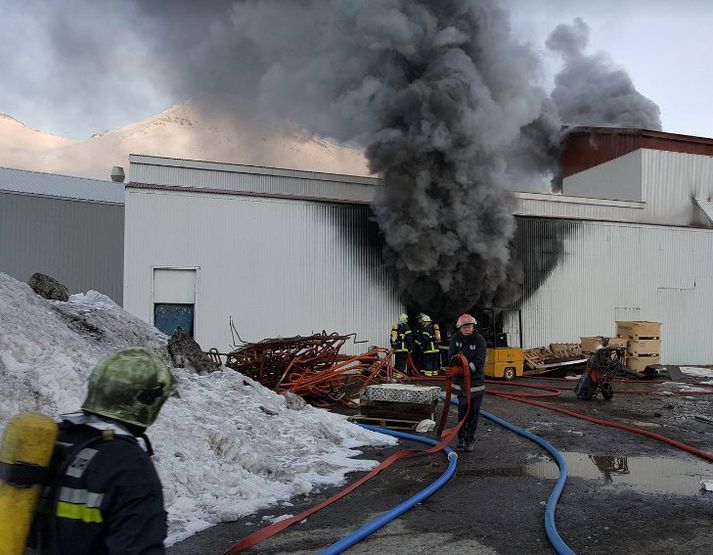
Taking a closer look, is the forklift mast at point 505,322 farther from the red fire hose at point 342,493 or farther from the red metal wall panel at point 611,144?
the red metal wall panel at point 611,144

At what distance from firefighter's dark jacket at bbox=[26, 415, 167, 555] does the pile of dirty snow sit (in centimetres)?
287

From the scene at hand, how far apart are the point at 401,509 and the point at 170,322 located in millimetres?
10466

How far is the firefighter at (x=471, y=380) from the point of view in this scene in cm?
707

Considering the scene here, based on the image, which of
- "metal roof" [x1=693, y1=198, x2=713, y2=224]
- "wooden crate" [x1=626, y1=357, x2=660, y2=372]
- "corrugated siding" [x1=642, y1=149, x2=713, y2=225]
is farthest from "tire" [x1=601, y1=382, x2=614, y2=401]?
"metal roof" [x1=693, y1=198, x2=713, y2=224]

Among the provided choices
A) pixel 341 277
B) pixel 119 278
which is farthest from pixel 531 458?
pixel 119 278

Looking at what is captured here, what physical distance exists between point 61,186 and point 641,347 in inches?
822

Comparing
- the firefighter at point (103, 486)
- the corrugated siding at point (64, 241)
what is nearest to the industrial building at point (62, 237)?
the corrugated siding at point (64, 241)

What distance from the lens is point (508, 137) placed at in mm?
18516

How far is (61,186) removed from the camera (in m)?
22.7

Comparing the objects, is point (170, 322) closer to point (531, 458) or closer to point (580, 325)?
point (531, 458)

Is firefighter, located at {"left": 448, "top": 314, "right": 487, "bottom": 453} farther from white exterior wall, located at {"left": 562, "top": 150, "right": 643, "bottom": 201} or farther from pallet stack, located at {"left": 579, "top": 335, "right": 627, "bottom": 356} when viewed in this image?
white exterior wall, located at {"left": 562, "top": 150, "right": 643, "bottom": 201}

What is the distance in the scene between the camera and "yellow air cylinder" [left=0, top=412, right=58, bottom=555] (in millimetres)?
1568

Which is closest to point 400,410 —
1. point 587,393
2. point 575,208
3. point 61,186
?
point 587,393

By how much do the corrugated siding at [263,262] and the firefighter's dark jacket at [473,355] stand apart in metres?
7.95
